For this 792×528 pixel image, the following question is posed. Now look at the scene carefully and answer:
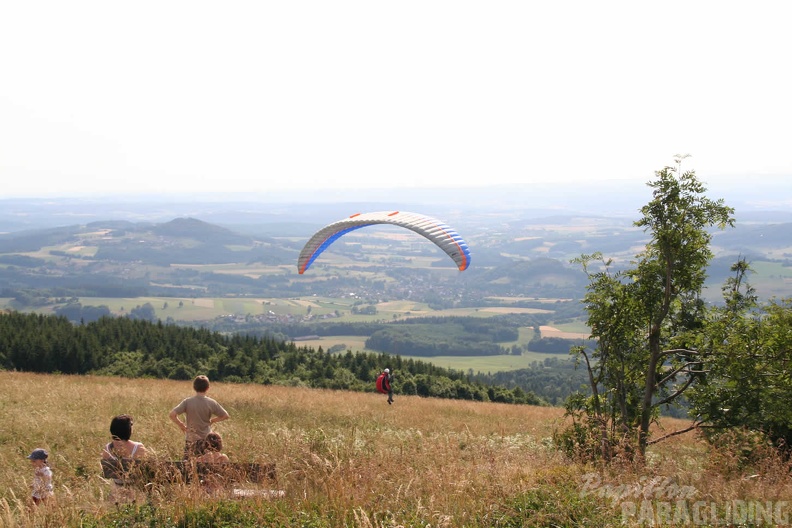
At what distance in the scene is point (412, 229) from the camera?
2153 cm

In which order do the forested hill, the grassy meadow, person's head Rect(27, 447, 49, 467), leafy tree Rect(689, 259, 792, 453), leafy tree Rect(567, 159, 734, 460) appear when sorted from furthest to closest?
1. the forested hill
2. leafy tree Rect(567, 159, 734, 460)
3. leafy tree Rect(689, 259, 792, 453)
4. person's head Rect(27, 447, 49, 467)
5. the grassy meadow

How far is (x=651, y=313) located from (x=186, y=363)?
32.3m

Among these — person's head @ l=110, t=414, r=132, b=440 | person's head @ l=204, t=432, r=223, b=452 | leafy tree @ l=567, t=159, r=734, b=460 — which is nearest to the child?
person's head @ l=110, t=414, r=132, b=440

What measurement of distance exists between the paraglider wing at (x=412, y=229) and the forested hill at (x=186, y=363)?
13.2 metres

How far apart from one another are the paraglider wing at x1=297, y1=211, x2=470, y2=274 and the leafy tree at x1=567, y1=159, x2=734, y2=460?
334 inches

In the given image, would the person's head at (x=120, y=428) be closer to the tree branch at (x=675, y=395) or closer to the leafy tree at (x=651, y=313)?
the leafy tree at (x=651, y=313)

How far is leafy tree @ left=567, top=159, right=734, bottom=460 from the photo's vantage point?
9172mm

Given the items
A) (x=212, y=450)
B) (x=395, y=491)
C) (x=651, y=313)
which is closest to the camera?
(x=395, y=491)

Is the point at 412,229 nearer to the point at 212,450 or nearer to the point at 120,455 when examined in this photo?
the point at 212,450

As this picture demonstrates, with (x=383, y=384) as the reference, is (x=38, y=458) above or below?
above

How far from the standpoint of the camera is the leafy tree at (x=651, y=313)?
9172 mm

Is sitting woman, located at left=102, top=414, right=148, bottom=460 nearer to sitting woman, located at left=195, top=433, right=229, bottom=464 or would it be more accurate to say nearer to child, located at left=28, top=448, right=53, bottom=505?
child, located at left=28, top=448, right=53, bottom=505

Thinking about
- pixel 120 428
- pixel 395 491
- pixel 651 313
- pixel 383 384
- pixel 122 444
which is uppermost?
pixel 651 313

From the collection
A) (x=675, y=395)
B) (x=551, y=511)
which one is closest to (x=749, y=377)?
(x=675, y=395)
